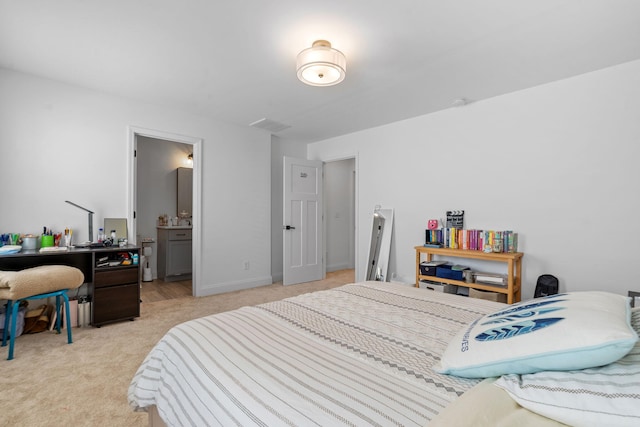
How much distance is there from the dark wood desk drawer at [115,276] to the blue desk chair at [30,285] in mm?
348

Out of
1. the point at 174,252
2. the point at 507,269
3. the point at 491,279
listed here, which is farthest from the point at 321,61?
the point at 174,252

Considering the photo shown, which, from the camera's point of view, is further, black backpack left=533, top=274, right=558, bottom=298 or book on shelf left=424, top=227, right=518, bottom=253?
book on shelf left=424, top=227, right=518, bottom=253

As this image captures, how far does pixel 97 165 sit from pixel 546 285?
188 inches

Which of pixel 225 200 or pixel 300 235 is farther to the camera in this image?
pixel 300 235

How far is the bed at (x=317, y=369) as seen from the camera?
2.46 ft

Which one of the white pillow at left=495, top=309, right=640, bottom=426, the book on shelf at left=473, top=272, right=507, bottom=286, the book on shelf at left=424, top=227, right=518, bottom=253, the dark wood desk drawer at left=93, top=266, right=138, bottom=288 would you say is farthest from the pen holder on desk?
the book on shelf at left=473, top=272, right=507, bottom=286

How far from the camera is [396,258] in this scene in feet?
14.4

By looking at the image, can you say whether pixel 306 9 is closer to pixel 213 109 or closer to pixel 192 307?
pixel 213 109

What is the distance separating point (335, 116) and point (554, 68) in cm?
235

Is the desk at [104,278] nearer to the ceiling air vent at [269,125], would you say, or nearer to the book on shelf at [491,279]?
the ceiling air vent at [269,125]

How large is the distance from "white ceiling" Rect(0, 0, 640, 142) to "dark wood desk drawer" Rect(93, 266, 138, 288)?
6.31 feet

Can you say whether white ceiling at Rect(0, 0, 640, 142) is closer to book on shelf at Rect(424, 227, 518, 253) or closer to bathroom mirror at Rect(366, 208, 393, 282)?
book on shelf at Rect(424, 227, 518, 253)

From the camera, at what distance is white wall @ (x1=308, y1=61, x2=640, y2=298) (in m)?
2.72

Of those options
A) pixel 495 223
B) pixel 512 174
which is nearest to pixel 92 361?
pixel 495 223
